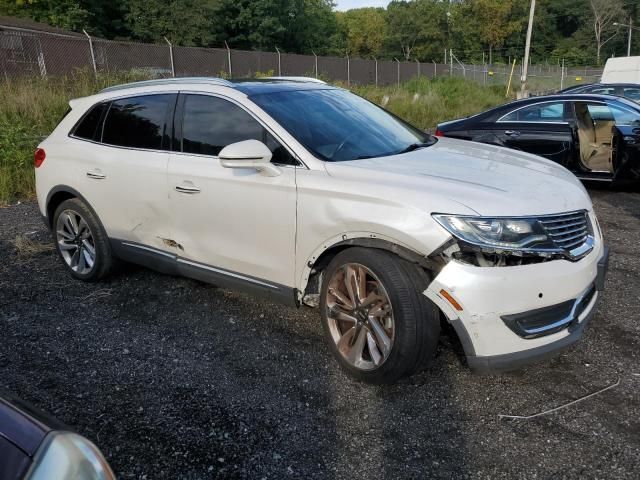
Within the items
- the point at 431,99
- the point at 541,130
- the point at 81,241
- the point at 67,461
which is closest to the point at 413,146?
the point at 81,241

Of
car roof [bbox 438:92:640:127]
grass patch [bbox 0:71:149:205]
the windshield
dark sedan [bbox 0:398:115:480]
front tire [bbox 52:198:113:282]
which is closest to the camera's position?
dark sedan [bbox 0:398:115:480]

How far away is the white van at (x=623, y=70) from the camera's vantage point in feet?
63.0

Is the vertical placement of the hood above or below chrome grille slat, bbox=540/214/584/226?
above

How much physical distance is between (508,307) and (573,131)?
5.63m

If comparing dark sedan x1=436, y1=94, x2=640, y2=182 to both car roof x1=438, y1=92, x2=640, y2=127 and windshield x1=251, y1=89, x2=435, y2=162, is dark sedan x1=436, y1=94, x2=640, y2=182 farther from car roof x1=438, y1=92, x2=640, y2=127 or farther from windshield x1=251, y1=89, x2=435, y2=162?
windshield x1=251, y1=89, x2=435, y2=162

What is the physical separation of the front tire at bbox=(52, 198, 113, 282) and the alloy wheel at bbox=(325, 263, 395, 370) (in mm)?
2344

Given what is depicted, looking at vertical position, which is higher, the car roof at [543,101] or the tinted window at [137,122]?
the tinted window at [137,122]

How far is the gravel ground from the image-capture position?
2633 mm

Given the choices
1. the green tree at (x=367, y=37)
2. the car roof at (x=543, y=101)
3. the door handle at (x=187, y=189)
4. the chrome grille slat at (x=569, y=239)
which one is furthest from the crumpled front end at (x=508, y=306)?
the green tree at (x=367, y=37)

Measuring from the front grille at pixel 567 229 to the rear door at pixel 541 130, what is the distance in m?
4.73

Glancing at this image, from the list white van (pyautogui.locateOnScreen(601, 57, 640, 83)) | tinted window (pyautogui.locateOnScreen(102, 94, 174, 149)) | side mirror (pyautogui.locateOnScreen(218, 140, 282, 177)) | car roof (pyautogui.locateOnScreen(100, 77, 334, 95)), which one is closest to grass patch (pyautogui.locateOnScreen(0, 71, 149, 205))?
tinted window (pyautogui.locateOnScreen(102, 94, 174, 149))

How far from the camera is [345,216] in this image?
3.14 meters

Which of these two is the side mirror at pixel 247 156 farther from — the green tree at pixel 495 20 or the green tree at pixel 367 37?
the green tree at pixel 367 37

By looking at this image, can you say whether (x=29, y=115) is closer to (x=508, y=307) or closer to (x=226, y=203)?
(x=226, y=203)
